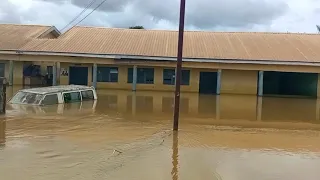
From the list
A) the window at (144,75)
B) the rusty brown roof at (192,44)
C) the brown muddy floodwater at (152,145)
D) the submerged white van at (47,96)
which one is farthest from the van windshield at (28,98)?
the window at (144,75)

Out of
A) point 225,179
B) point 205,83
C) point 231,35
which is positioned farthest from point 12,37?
point 225,179

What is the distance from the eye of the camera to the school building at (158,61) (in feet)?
107

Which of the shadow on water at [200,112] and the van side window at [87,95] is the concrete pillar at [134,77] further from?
the van side window at [87,95]

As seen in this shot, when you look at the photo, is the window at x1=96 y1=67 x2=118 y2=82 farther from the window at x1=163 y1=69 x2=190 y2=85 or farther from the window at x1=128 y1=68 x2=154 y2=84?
the window at x1=163 y1=69 x2=190 y2=85

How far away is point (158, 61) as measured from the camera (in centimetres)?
3266

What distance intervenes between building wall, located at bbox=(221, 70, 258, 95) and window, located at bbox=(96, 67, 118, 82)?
8909 mm

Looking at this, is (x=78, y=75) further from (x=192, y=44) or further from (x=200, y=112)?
(x=200, y=112)

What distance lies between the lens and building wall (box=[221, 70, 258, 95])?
1356 inches

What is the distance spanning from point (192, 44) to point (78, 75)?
10.2m

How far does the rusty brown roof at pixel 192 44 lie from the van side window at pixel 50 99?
38.2 feet

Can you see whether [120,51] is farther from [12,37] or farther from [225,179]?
[225,179]

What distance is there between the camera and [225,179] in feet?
29.7

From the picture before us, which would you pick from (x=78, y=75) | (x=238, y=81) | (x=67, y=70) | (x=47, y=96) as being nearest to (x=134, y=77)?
(x=78, y=75)

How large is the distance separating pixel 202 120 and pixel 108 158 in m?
8.62
